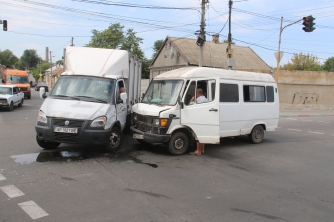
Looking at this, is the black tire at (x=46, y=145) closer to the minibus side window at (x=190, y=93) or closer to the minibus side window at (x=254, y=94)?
the minibus side window at (x=190, y=93)

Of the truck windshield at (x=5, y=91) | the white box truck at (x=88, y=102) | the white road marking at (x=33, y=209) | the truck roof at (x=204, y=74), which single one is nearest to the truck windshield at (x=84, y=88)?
the white box truck at (x=88, y=102)

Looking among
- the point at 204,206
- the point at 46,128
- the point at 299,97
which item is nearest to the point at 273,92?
the point at 204,206

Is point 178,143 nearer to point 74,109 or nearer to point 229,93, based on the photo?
point 229,93

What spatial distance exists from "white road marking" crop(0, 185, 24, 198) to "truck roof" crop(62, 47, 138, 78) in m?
4.14

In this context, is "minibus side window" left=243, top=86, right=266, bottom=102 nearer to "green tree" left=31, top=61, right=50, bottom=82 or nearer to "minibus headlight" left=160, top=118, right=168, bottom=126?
"minibus headlight" left=160, top=118, right=168, bottom=126

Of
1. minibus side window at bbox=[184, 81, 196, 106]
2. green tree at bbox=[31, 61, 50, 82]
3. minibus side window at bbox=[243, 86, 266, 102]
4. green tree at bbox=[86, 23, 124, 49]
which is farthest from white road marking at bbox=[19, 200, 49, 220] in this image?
green tree at bbox=[31, 61, 50, 82]

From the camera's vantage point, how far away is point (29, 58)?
138 meters

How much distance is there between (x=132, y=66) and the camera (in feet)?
34.4

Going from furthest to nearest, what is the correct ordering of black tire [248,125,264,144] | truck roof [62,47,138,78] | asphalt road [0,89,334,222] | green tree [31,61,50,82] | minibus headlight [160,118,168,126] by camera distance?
green tree [31,61,50,82], black tire [248,125,264,144], truck roof [62,47,138,78], minibus headlight [160,118,168,126], asphalt road [0,89,334,222]

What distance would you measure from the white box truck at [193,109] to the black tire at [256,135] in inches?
15.7

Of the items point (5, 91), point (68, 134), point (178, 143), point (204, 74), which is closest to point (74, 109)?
point (68, 134)

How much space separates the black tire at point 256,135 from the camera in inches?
400

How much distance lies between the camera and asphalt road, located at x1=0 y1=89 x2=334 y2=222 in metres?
4.36

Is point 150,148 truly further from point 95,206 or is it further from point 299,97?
point 299,97
